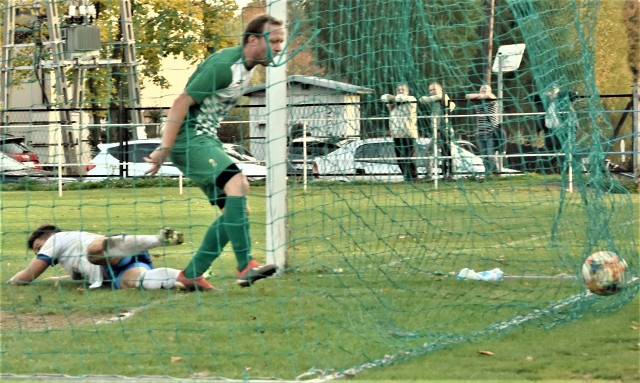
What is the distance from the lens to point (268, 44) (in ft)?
21.2

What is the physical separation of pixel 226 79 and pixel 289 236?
2.22 metres

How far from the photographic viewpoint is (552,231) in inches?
Result: 355

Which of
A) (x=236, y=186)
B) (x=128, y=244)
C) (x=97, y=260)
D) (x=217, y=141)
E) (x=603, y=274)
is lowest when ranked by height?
(x=603, y=274)

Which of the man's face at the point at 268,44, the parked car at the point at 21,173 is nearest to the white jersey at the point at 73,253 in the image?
the parked car at the point at 21,173

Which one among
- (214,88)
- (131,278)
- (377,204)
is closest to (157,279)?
(131,278)

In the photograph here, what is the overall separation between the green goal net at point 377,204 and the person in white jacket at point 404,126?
0.04m

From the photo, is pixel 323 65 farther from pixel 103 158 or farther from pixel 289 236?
pixel 103 158

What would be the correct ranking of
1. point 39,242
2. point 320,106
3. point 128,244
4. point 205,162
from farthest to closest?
point 320,106 → point 39,242 → point 128,244 → point 205,162

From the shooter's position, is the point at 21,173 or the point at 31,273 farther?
the point at 21,173

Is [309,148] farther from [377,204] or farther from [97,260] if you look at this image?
[97,260]

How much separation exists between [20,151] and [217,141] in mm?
7935

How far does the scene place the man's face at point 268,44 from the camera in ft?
21.2

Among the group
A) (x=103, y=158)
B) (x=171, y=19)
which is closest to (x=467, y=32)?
(x=171, y=19)

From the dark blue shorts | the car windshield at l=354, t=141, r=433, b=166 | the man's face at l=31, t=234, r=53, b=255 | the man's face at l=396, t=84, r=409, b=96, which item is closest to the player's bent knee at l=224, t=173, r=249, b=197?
the dark blue shorts
